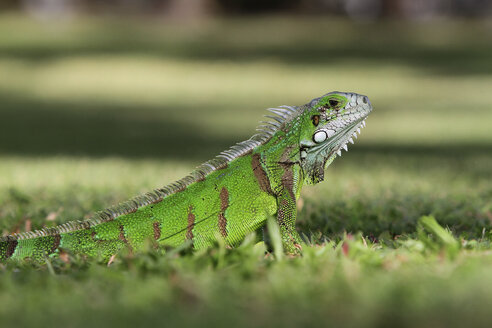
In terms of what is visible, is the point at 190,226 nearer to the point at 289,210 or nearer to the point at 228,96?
the point at 289,210

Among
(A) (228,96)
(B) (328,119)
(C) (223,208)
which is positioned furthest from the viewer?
(A) (228,96)

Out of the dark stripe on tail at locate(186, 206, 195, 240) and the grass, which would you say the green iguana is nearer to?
the dark stripe on tail at locate(186, 206, 195, 240)

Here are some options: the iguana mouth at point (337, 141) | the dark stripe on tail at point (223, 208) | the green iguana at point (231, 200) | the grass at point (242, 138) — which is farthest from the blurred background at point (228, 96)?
the dark stripe on tail at point (223, 208)

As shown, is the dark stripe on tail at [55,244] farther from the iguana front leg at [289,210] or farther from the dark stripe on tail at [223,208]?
the iguana front leg at [289,210]

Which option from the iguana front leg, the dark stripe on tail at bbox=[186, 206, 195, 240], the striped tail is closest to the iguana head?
the iguana front leg

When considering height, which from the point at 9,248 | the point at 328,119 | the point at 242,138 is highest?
the point at 328,119

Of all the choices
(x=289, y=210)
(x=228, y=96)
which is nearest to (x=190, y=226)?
(x=289, y=210)

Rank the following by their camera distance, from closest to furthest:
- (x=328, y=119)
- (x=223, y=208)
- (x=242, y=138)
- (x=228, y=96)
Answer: (x=223, y=208)
(x=328, y=119)
(x=242, y=138)
(x=228, y=96)

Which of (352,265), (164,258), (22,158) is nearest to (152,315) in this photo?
(164,258)
